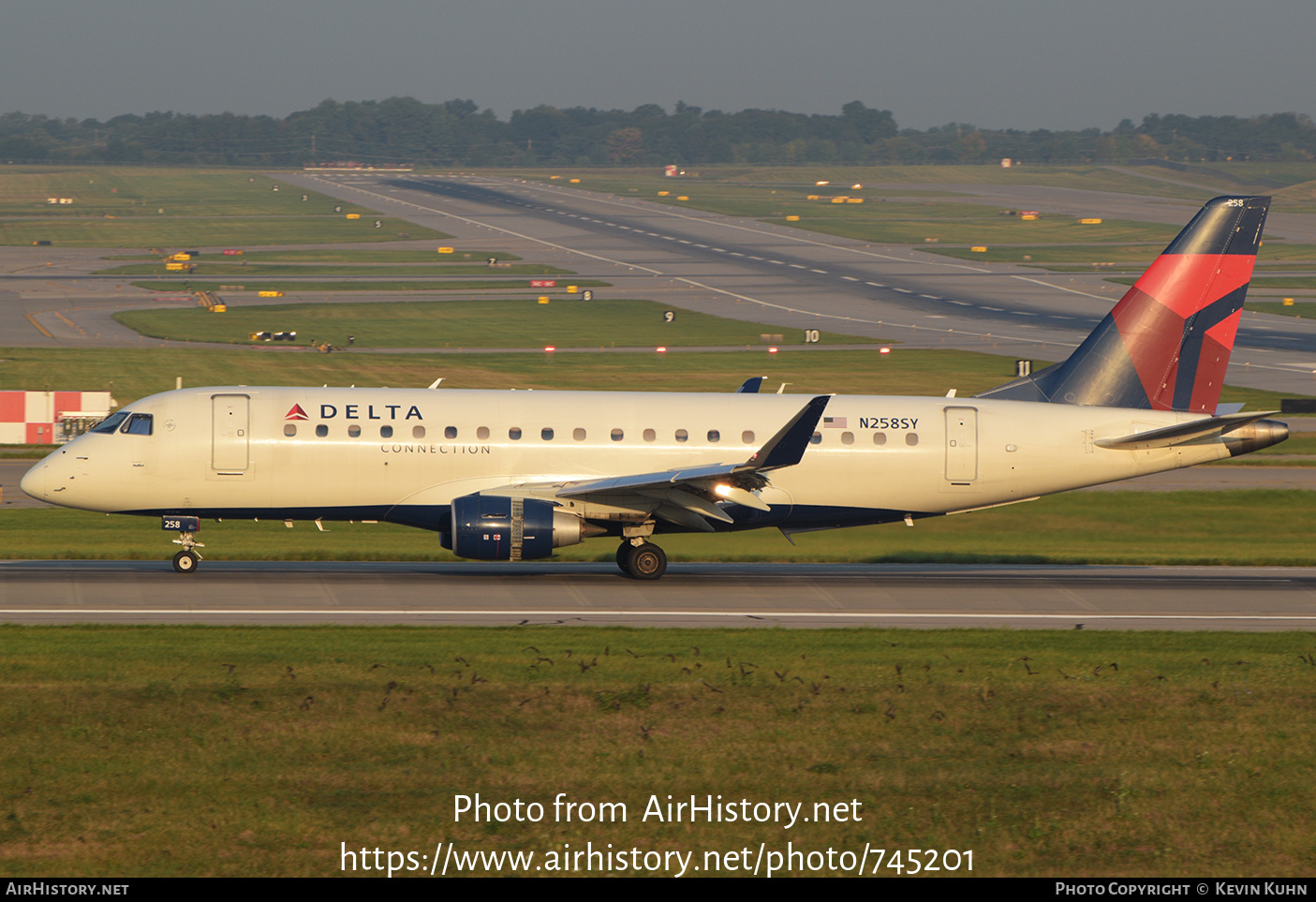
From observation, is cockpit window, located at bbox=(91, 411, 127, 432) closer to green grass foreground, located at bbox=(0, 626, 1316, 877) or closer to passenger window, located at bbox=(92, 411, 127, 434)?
passenger window, located at bbox=(92, 411, 127, 434)

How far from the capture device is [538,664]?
77.8 feet

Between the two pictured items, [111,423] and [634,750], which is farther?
[111,423]

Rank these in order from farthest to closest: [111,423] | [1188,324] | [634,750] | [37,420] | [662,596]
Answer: [37,420]
[1188,324]
[111,423]
[662,596]
[634,750]

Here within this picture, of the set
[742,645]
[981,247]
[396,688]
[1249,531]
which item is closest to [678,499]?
[742,645]

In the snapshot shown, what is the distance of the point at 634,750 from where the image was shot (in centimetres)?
2031

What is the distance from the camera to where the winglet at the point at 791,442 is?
1250 inches

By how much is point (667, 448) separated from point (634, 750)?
1472 centimetres

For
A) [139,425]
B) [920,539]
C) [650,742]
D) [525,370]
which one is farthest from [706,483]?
[525,370]

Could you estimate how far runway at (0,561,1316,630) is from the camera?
29.5 metres

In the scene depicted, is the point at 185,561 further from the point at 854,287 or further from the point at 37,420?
the point at 854,287

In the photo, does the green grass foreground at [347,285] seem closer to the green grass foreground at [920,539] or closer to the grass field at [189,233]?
the grass field at [189,233]

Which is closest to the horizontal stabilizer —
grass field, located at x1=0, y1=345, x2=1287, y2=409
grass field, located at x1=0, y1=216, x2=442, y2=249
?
grass field, located at x1=0, y1=345, x2=1287, y2=409
